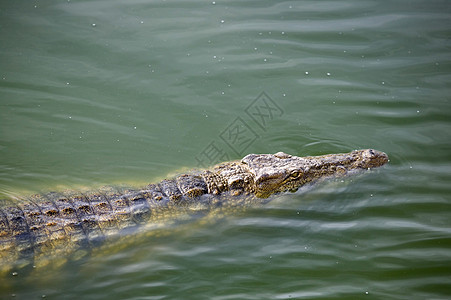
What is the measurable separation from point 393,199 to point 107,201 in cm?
343

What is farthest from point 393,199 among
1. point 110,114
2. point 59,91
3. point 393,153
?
point 59,91

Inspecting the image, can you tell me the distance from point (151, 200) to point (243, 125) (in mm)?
1976

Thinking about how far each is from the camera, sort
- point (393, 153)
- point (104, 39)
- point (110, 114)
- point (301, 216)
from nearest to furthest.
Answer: point (301, 216)
point (393, 153)
point (110, 114)
point (104, 39)

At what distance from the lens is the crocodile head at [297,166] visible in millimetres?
5484

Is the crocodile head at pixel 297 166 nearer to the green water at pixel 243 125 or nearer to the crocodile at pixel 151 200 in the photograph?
the crocodile at pixel 151 200

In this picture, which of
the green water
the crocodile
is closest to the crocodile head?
the crocodile

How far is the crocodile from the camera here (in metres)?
4.71

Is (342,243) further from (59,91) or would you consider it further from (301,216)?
(59,91)

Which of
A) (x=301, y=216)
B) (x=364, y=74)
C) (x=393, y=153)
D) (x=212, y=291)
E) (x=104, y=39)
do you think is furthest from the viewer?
(x=104, y=39)

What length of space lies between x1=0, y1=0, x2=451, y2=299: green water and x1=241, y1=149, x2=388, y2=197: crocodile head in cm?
17

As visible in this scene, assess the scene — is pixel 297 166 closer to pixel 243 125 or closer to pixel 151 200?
pixel 243 125

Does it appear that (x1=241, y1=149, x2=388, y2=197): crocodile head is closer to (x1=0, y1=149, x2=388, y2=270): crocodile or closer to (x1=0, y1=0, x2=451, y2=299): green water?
(x1=0, y1=149, x2=388, y2=270): crocodile

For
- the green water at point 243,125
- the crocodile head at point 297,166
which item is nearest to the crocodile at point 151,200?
the crocodile head at point 297,166

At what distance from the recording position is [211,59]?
24.5 feet
